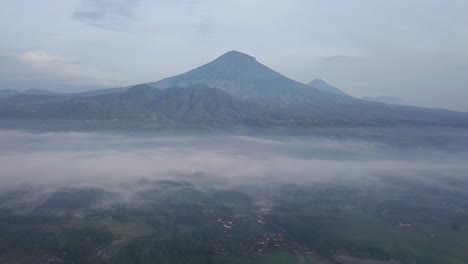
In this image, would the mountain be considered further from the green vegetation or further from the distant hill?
the green vegetation

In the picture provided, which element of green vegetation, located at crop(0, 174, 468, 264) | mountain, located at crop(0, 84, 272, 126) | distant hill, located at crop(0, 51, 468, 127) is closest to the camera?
green vegetation, located at crop(0, 174, 468, 264)

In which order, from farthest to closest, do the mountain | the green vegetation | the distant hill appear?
the distant hill < the mountain < the green vegetation

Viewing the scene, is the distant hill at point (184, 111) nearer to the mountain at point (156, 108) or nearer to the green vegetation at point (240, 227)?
the mountain at point (156, 108)

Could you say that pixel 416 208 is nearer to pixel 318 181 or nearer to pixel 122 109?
pixel 318 181

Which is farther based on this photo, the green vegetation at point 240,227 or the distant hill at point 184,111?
the distant hill at point 184,111

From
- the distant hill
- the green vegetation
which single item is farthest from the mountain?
the green vegetation

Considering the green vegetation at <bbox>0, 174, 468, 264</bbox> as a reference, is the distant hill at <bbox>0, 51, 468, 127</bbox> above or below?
above

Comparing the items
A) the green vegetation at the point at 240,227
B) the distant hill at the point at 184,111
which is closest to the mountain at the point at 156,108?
the distant hill at the point at 184,111

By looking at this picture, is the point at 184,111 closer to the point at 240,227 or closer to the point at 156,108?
the point at 156,108

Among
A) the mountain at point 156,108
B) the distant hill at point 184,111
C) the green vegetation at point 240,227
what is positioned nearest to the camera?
the green vegetation at point 240,227

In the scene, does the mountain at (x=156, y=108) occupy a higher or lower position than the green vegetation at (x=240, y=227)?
higher

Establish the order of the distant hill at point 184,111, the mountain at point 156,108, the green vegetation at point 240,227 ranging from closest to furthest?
the green vegetation at point 240,227
the mountain at point 156,108
the distant hill at point 184,111

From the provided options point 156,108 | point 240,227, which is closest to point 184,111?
point 156,108
